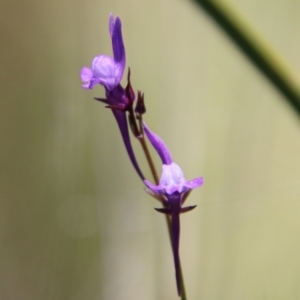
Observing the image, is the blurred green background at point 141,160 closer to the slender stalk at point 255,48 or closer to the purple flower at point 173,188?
the purple flower at point 173,188

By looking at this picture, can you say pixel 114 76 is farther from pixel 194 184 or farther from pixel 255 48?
pixel 255 48

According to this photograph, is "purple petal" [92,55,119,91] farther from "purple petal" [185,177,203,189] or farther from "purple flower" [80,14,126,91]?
"purple petal" [185,177,203,189]

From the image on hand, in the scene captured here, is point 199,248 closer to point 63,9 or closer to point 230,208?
point 230,208

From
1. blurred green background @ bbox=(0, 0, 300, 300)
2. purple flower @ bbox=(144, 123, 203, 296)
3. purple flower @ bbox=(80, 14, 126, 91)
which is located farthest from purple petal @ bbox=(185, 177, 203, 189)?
blurred green background @ bbox=(0, 0, 300, 300)

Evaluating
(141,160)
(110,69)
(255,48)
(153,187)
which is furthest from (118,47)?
(141,160)

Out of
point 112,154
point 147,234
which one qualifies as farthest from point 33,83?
point 147,234

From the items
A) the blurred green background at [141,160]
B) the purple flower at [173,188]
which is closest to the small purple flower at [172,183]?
the purple flower at [173,188]
